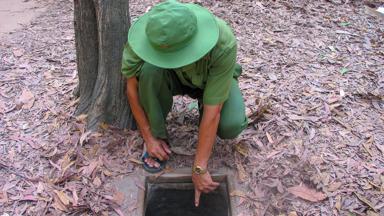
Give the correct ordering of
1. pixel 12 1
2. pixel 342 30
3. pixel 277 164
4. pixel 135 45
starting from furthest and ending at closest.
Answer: pixel 12 1, pixel 342 30, pixel 277 164, pixel 135 45

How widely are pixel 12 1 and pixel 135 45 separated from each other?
4.15m

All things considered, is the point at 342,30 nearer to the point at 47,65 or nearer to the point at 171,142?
the point at 171,142

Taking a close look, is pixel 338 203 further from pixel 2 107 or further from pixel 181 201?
pixel 2 107

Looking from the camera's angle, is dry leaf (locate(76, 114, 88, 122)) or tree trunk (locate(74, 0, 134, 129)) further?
dry leaf (locate(76, 114, 88, 122))

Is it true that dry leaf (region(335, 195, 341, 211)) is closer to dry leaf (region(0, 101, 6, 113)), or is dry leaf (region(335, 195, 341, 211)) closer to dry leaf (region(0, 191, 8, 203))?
dry leaf (region(0, 191, 8, 203))

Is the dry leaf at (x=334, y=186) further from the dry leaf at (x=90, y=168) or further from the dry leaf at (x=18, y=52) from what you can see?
the dry leaf at (x=18, y=52)

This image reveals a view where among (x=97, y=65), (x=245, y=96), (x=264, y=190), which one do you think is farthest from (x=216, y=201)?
(x=97, y=65)

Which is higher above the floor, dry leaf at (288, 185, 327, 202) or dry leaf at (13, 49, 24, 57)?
dry leaf at (288, 185, 327, 202)

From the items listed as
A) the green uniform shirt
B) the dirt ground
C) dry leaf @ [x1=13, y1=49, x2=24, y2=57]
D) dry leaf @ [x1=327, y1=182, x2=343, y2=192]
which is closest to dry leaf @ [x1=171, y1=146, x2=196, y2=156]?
the dirt ground

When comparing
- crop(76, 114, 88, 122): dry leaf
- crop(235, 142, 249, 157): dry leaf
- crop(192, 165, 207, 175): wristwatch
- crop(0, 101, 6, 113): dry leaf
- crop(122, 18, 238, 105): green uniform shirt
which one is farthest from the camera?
crop(0, 101, 6, 113): dry leaf

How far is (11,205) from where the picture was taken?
2668 mm

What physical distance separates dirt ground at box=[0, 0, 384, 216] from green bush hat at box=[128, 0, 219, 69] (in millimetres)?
984

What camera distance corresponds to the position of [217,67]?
2.40 meters

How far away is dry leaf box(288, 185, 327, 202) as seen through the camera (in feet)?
8.86
